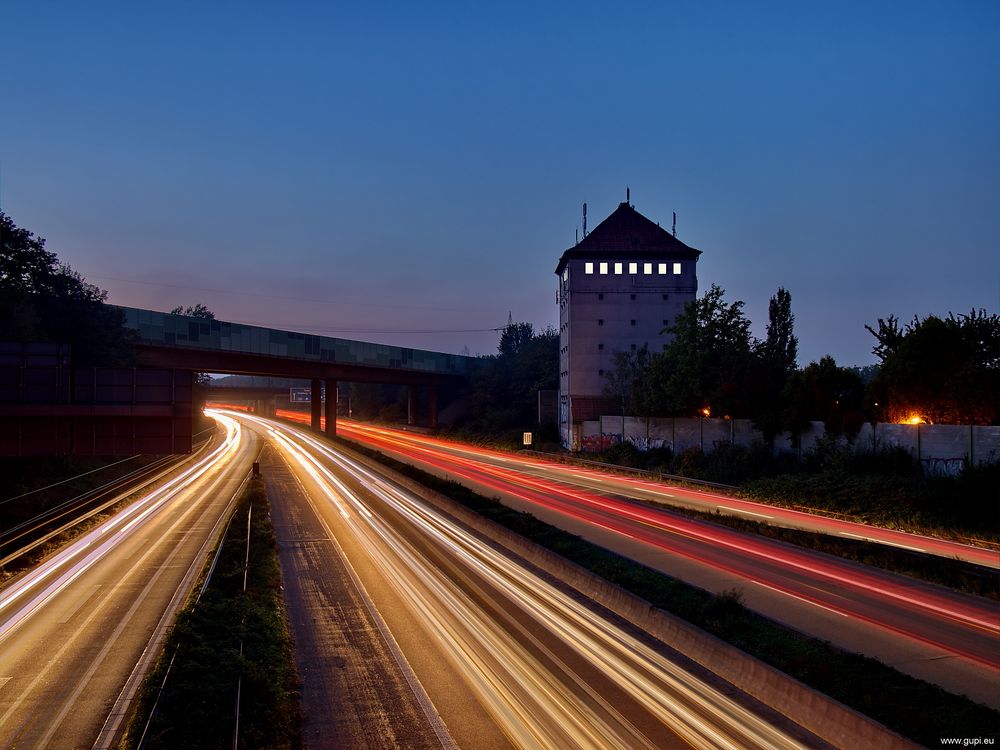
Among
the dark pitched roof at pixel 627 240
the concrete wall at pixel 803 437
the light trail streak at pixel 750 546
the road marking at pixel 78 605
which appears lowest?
the road marking at pixel 78 605

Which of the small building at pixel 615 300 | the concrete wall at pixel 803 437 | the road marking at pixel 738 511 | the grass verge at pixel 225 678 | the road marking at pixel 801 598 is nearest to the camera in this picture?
the grass verge at pixel 225 678

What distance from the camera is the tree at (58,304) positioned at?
51.5 metres

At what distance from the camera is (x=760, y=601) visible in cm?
Answer: 1848

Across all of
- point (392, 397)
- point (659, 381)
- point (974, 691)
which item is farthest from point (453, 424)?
point (974, 691)

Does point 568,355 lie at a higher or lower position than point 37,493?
higher

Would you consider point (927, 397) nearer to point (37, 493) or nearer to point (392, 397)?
point (37, 493)

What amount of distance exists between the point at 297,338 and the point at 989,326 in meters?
60.0

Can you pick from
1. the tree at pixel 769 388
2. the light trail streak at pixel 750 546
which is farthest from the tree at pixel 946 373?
the light trail streak at pixel 750 546

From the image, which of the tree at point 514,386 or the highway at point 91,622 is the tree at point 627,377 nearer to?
the tree at point 514,386

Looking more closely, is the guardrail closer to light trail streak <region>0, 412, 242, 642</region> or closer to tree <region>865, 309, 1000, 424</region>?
tree <region>865, 309, 1000, 424</region>

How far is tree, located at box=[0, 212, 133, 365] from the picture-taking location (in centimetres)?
5150

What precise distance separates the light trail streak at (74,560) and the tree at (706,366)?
34.9 m

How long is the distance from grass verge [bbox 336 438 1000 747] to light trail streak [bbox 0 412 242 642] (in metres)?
14.6

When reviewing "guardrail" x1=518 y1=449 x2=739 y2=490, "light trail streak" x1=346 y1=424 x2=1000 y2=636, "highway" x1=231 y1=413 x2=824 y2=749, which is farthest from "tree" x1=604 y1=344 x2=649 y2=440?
"highway" x1=231 y1=413 x2=824 y2=749
